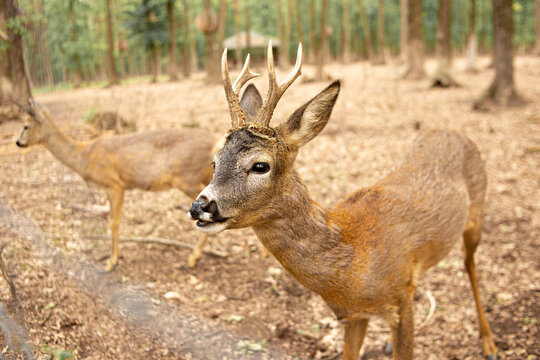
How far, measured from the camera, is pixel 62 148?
567 cm

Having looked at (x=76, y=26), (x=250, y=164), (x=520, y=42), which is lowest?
(x=520, y=42)

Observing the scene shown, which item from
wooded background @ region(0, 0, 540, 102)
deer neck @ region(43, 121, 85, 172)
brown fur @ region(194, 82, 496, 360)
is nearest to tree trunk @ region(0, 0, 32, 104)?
wooded background @ region(0, 0, 540, 102)

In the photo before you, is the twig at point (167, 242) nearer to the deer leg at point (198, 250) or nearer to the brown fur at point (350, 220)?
the deer leg at point (198, 250)

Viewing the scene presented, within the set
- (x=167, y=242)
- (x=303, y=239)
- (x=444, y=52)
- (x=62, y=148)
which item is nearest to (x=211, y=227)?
(x=303, y=239)

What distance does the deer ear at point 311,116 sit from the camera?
250 centimetres

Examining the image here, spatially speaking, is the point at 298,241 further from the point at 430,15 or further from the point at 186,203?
the point at 430,15

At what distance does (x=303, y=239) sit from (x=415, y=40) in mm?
15589

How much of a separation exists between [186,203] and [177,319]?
283cm

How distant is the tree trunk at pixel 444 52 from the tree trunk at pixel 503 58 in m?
3.43

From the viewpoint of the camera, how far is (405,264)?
9.92 feet

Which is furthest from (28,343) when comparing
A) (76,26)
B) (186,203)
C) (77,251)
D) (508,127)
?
(508,127)

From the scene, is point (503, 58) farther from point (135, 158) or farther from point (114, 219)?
point (114, 219)

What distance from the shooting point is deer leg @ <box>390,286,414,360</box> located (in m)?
3.01

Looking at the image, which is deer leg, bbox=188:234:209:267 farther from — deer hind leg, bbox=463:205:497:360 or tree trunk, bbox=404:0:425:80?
tree trunk, bbox=404:0:425:80
